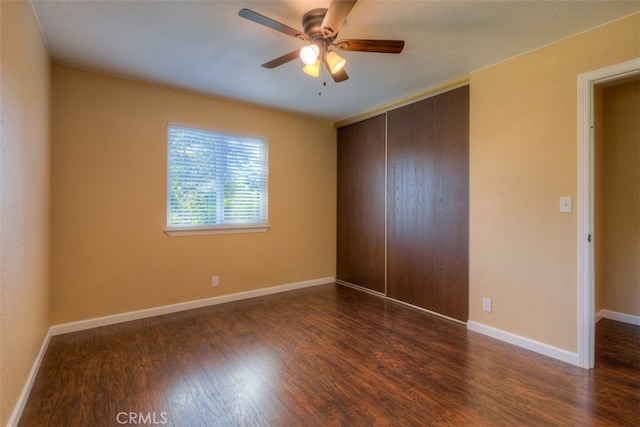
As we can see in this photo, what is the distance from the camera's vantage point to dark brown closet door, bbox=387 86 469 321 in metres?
3.04

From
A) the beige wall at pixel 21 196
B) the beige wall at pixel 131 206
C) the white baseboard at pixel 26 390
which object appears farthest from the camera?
the beige wall at pixel 131 206

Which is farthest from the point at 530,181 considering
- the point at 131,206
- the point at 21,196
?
the point at 131,206

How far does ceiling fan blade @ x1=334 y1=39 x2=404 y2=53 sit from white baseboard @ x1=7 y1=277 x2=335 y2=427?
2.81 m

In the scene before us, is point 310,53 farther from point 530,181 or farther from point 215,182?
point 215,182

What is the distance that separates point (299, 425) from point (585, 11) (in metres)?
3.13

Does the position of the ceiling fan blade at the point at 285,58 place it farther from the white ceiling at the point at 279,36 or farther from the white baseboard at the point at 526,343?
the white baseboard at the point at 526,343

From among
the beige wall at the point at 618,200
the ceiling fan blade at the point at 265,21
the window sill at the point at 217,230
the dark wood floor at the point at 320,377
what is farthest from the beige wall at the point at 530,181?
the window sill at the point at 217,230

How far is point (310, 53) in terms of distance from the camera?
186 cm

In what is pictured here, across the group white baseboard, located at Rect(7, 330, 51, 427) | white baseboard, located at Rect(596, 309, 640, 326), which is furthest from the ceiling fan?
white baseboard, located at Rect(596, 309, 640, 326)

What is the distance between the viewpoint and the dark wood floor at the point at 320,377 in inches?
Answer: 66.9

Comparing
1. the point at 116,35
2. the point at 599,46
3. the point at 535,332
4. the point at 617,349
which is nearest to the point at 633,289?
the point at 617,349

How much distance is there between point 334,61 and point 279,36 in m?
0.53

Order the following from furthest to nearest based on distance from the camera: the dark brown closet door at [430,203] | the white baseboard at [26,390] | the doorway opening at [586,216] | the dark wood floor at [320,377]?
1. the dark brown closet door at [430,203]
2. the doorway opening at [586,216]
3. the dark wood floor at [320,377]
4. the white baseboard at [26,390]

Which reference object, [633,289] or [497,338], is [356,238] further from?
[633,289]
